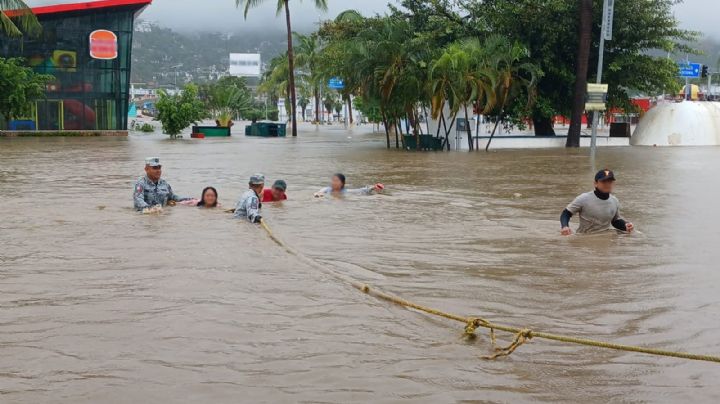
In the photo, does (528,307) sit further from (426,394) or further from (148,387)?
(148,387)

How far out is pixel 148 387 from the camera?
15.6ft

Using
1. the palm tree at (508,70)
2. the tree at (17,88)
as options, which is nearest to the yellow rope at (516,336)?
the palm tree at (508,70)

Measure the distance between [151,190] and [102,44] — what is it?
39388mm

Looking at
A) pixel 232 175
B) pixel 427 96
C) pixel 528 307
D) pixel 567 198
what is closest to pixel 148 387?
pixel 528 307

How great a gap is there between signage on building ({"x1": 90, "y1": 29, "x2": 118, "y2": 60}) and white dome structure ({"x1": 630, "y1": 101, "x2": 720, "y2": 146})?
1186 inches

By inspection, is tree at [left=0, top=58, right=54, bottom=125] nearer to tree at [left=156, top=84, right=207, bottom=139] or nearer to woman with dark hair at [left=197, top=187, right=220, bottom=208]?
tree at [left=156, top=84, right=207, bottom=139]

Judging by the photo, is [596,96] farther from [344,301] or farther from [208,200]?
[344,301]

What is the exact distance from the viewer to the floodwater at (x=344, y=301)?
4.87 meters

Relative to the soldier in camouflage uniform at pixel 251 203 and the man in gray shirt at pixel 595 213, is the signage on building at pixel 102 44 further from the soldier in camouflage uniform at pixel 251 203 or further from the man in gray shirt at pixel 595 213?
the man in gray shirt at pixel 595 213

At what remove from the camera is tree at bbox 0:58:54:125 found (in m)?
42.8

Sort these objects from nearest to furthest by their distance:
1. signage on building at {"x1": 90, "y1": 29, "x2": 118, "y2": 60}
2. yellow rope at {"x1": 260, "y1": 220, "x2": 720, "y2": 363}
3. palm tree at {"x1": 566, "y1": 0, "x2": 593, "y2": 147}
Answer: yellow rope at {"x1": 260, "y1": 220, "x2": 720, "y2": 363}
palm tree at {"x1": 566, "y1": 0, "x2": 593, "y2": 147}
signage on building at {"x1": 90, "y1": 29, "x2": 118, "y2": 60}

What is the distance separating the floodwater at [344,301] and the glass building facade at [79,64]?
122 ft

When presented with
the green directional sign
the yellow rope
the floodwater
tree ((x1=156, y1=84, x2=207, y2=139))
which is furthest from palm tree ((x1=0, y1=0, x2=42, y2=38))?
the yellow rope

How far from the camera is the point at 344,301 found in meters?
6.92
